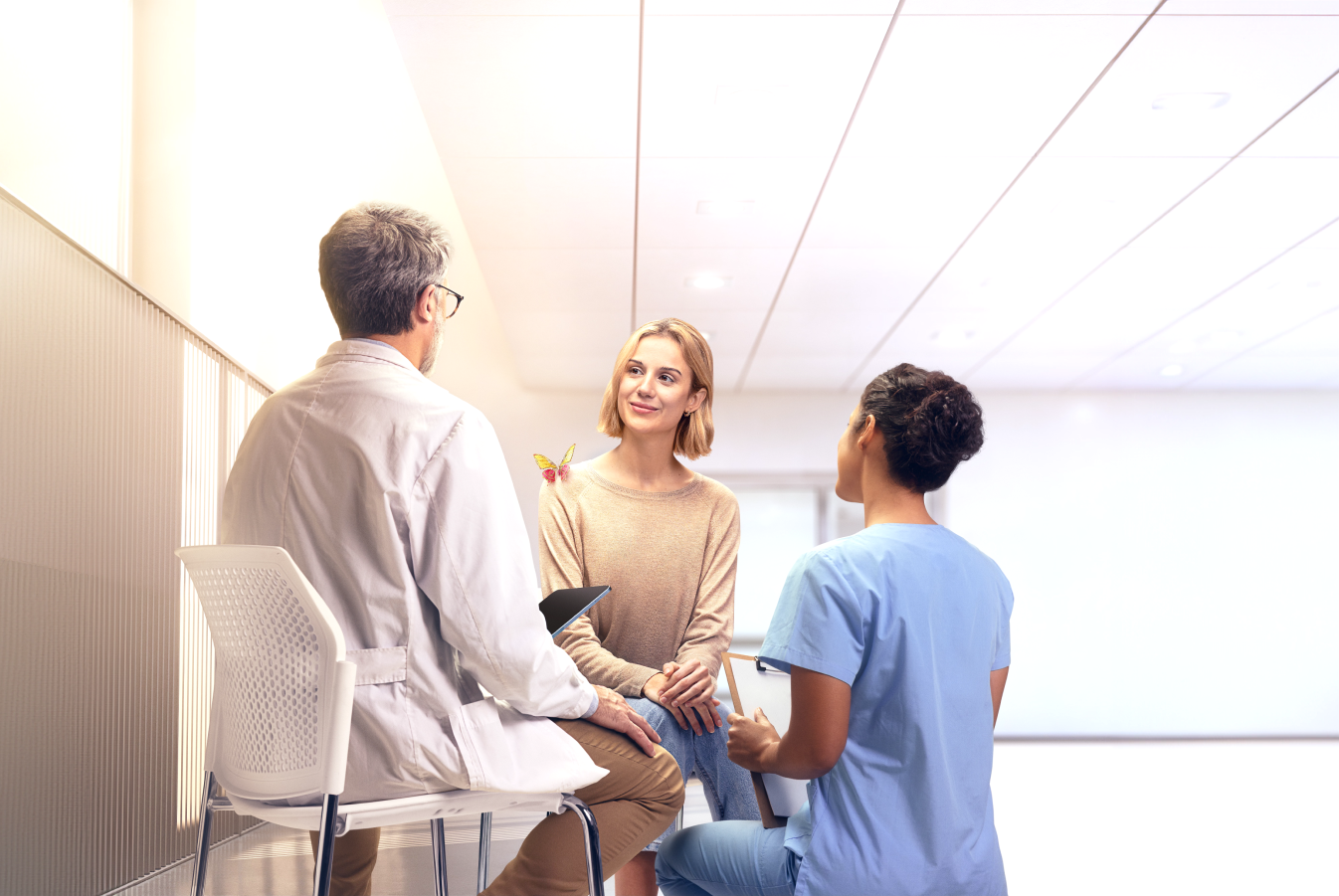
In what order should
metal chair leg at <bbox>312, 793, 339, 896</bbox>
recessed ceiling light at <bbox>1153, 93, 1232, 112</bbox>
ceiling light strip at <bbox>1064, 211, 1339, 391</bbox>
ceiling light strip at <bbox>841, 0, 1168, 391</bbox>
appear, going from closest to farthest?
1. metal chair leg at <bbox>312, 793, 339, 896</bbox>
2. ceiling light strip at <bbox>841, 0, 1168, 391</bbox>
3. recessed ceiling light at <bbox>1153, 93, 1232, 112</bbox>
4. ceiling light strip at <bbox>1064, 211, 1339, 391</bbox>

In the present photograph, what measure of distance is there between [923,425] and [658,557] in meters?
0.64

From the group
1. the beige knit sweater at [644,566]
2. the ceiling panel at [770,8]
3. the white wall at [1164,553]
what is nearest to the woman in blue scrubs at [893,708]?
the beige knit sweater at [644,566]

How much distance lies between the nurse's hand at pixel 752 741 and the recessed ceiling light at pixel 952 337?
4934 mm

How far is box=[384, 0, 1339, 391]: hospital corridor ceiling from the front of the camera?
2871 mm

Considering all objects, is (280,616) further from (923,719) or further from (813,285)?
(813,285)

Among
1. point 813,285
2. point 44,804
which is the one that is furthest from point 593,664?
point 813,285

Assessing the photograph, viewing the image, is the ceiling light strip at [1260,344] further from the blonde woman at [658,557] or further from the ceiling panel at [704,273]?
the blonde woman at [658,557]

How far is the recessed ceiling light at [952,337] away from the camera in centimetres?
608

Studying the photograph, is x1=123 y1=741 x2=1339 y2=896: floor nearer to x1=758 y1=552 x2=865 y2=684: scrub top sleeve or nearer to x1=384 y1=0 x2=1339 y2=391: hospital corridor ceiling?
x1=758 y1=552 x2=865 y2=684: scrub top sleeve

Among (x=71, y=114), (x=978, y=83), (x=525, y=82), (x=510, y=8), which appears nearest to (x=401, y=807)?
(x=71, y=114)

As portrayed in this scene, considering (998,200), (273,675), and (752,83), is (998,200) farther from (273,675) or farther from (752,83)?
(273,675)

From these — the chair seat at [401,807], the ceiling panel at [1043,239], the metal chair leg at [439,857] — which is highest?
the ceiling panel at [1043,239]

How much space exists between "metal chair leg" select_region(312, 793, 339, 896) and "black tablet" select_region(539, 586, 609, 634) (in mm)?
412

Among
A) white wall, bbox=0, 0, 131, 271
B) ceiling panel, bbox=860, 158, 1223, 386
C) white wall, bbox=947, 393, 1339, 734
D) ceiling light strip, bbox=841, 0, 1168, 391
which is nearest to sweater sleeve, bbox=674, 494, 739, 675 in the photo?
white wall, bbox=0, 0, 131, 271
